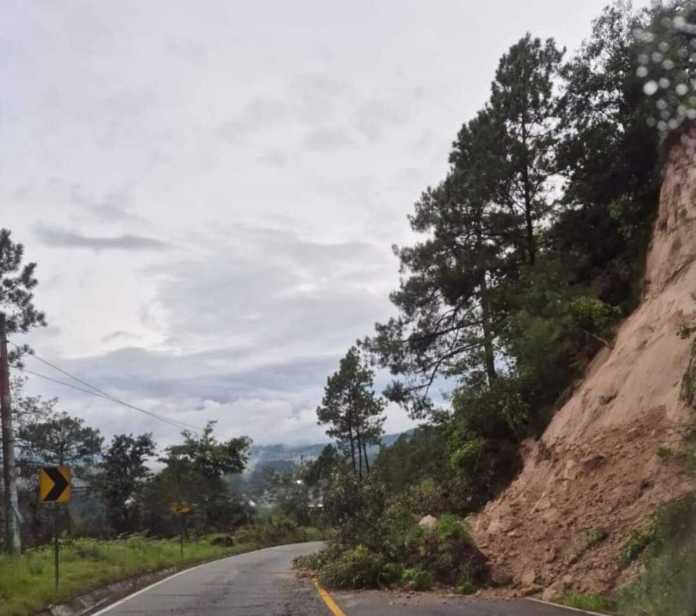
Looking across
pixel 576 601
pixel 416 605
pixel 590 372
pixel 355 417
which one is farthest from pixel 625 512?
pixel 355 417

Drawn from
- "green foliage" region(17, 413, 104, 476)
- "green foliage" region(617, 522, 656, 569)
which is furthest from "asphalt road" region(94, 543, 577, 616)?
"green foliage" region(17, 413, 104, 476)

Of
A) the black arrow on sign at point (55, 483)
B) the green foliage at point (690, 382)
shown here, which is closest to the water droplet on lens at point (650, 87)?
the green foliage at point (690, 382)

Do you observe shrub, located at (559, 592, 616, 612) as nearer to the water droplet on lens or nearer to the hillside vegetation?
the hillside vegetation

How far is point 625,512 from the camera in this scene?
13.1 m

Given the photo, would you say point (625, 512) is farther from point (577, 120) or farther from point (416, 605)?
point (577, 120)

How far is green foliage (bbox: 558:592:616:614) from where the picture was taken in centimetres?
1034

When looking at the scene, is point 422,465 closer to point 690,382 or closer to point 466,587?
point 466,587

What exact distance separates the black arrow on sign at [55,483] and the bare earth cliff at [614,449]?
9.00 m

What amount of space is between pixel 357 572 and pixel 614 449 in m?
6.09

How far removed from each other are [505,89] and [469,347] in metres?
9.99

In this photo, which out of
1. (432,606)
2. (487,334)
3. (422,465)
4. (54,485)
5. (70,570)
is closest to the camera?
(432,606)

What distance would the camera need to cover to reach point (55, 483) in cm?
1552

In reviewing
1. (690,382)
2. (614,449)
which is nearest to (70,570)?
(614,449)

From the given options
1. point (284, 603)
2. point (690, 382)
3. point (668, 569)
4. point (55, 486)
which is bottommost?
point (668, 569)
